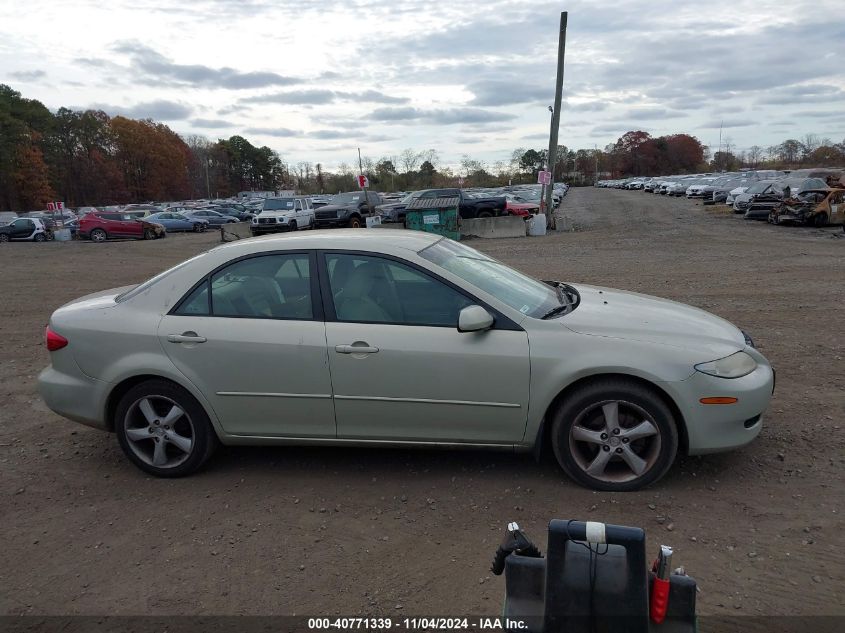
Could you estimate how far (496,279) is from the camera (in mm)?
4547

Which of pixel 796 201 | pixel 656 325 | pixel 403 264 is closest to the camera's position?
pixel 656 325

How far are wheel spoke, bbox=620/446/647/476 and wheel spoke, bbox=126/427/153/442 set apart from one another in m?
2.94

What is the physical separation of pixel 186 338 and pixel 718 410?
318 centimetres

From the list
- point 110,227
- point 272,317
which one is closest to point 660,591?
point 272,317

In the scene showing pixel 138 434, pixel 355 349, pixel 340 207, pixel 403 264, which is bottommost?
pixel 138 434

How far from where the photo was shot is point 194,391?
4.23 m

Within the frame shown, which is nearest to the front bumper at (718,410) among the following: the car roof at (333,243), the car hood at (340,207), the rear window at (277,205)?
the car roof at (333,243)

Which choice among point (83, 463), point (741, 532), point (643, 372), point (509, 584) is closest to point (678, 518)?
point (741, 532)

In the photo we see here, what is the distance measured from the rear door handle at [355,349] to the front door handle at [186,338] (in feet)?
2.85

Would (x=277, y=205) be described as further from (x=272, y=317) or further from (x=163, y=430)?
(x=272, y=317)

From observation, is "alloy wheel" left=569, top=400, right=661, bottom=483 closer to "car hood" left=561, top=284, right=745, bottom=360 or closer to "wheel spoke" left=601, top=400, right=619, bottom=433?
"wheel spoke" left=601, top=400, right=619, bottom=433

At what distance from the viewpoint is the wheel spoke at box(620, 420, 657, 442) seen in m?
3.80

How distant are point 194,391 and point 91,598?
1345 mm

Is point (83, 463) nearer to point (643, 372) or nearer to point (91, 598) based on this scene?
point (91, 598)
